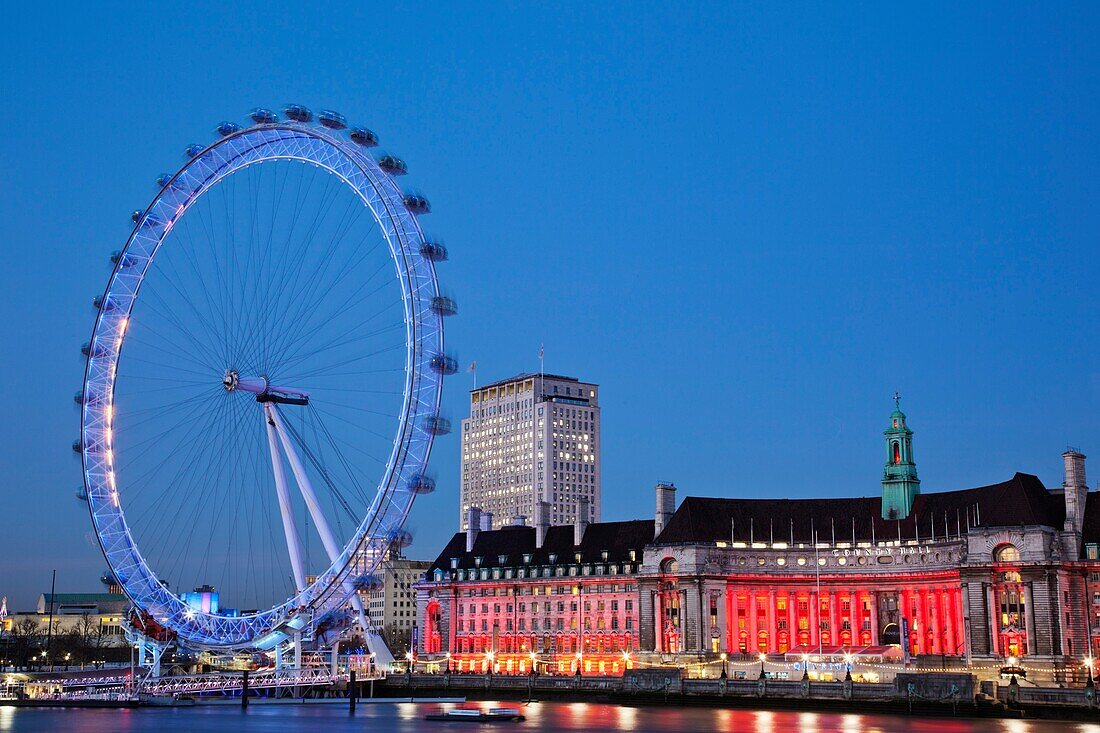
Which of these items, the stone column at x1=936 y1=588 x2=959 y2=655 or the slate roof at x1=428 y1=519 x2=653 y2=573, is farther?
the slate roof at x1=428 y1=519 x2=653 y2=573

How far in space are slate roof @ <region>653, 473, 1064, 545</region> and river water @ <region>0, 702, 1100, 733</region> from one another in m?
36.0

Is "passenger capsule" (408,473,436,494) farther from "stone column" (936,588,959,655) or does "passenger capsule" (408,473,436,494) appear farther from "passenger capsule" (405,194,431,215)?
"stone column" (936,588,959,655)

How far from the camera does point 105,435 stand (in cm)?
8612

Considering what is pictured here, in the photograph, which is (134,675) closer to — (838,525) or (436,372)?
(436,372)

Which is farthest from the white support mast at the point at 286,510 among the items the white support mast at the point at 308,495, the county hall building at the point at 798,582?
the county hall building at the point at 798,582

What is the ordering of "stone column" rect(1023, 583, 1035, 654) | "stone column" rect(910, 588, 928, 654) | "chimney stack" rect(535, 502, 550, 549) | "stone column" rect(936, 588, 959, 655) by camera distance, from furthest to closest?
"chimney stack" rect(535, 502, 550, 549)
"stone column" rect(910, 588, 928, 654)
"stone column" rect(936, 588, 959, 655)
"stone column" rect(1023, 583, 1035, 654)

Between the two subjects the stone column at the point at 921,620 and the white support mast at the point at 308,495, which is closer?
the white support mast at the point at 308,495

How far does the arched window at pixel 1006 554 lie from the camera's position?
358 ft

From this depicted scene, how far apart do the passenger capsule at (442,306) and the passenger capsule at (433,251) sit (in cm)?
253

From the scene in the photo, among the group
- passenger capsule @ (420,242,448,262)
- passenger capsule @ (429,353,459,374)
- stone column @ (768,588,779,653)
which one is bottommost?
stone column @ (768,588,779,653)

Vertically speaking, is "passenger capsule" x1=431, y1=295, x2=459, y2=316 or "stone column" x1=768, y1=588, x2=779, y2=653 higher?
"passenger capsule" x1=431, y1=295, x2=459, y2=316

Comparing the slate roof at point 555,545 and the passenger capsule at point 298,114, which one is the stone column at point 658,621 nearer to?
the slate roof at point 555,545

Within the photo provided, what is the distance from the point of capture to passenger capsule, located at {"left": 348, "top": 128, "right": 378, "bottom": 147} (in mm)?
82750

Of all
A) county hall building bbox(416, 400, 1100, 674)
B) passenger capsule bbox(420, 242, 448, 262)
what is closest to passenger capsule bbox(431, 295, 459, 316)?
passenger capsule bbox(420, 242, 448, 262)
